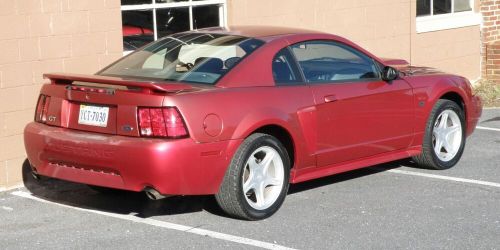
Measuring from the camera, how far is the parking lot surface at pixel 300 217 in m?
6.72

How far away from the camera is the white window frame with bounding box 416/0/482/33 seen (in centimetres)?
1384

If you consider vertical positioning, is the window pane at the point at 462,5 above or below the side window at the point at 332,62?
above

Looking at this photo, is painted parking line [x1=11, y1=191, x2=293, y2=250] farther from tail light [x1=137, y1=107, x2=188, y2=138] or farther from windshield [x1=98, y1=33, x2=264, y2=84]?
windshield [x1=98, y1=33, x2=264, y2=84]

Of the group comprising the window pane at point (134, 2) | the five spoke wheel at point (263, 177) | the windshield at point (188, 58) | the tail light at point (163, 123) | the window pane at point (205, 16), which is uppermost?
the window pane at point (134, 2)

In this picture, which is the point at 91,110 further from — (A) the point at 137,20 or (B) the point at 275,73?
(A) the point at 137,20

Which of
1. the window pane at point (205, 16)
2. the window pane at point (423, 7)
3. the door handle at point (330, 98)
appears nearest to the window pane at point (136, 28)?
the window pane at point (205, 16)

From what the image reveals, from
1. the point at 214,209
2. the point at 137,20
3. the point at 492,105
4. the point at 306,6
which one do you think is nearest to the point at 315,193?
the point at 214,209

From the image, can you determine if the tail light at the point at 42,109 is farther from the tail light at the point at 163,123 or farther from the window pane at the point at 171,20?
the window pane at the point at 171,20

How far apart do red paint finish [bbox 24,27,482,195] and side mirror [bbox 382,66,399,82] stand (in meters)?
0.09

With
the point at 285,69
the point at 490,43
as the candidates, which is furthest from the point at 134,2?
the point at 490,43

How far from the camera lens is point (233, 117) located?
22.8 ft

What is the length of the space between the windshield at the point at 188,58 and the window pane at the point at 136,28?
1.54 meters

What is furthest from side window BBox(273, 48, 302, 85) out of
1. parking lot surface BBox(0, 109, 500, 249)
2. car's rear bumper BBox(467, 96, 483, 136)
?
car's rear bumper BBox(467, 96, 483, 136)

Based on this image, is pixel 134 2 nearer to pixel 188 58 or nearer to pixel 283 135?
pixel 188 58
